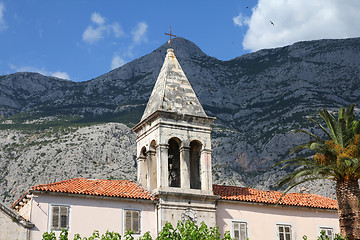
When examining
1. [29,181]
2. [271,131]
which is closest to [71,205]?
[29,181]

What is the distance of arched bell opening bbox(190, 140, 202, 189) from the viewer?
1284 inches

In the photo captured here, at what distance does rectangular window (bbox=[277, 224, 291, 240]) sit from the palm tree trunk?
716 centimetres

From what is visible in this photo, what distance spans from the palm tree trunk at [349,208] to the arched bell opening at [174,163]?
11.4 metres

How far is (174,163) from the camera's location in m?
33.3

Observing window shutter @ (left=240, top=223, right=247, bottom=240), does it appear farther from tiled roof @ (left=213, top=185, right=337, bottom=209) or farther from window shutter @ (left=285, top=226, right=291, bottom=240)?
window shutter @ (left=285, top=226, right=291, bottom=240)

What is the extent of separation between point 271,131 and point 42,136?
45.7 metres

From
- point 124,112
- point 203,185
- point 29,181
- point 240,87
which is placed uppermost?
point 240,87

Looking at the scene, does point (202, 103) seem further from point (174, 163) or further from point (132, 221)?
point (132, 221)

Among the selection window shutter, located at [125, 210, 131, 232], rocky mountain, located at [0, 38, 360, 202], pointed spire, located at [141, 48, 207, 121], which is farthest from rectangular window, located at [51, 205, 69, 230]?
rocky mountain, located at [0, 38, 360, 202]

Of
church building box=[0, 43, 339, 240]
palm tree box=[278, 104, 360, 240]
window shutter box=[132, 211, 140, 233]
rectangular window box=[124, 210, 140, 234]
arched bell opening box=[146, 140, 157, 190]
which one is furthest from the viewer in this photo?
arched bell opening box=[146, 140, 157, 190]

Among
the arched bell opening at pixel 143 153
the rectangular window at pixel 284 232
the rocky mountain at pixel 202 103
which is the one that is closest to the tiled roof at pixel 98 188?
the arched bell opening at pixel 143 153

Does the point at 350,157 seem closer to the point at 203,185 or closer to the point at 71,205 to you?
the point at 203,185

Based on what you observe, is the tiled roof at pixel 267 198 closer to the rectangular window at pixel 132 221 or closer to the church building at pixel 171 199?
the church building at pixel 171 199

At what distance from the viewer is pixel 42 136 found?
9881cm
